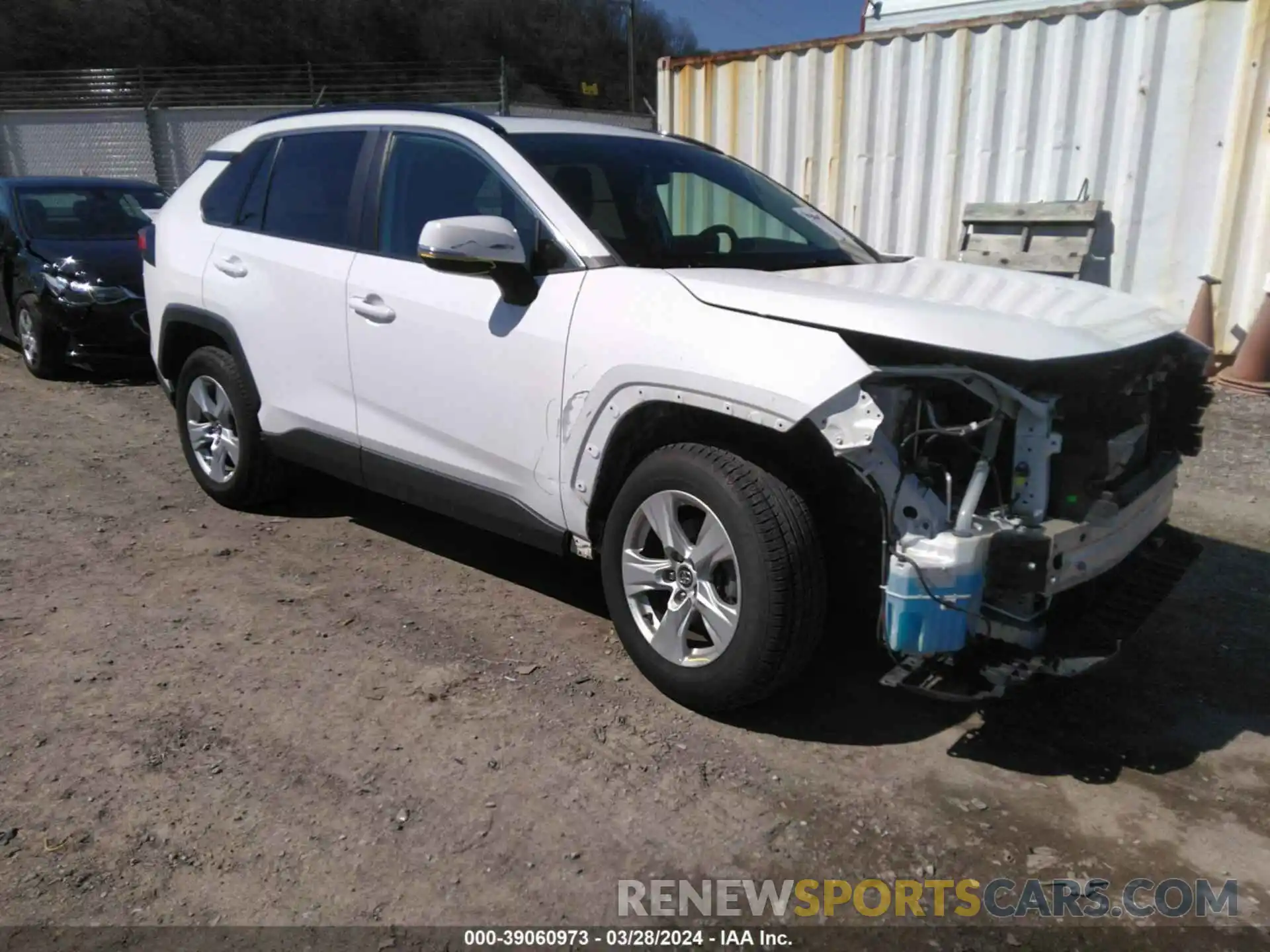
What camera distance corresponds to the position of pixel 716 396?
2.94 m

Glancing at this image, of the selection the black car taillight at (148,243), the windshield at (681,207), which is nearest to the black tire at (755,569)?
the windshield at (681,207)

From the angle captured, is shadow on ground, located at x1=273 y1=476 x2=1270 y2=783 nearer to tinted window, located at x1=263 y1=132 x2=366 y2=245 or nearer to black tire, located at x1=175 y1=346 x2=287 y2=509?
black tire, located at x1=175 y1=346 x2=287 y2=509

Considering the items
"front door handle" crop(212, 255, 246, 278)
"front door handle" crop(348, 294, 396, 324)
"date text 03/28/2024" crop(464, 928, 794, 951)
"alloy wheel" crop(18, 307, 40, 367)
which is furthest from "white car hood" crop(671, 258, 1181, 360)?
"alloy wheel" crop(18, 307, 40, 367)

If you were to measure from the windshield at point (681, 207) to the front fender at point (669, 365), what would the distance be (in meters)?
0.26

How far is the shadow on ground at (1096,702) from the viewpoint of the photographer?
3.12 m

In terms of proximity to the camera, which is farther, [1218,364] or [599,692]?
[1218,364]

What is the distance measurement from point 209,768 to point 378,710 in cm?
53

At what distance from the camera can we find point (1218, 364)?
7.34 meters

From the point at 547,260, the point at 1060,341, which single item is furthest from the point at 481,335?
the point at 1060,341

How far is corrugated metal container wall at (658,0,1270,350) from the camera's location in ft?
22.7

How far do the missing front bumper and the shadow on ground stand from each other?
141mm

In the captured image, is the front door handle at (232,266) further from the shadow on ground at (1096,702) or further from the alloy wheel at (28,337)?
the alloy wheel at (28,337)

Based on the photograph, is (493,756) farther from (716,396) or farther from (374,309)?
(374,309)

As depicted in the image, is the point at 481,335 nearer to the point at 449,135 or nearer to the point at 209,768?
the point at 449,135
